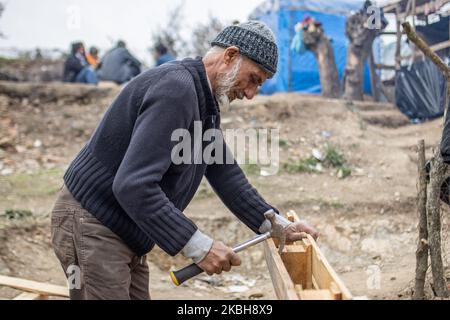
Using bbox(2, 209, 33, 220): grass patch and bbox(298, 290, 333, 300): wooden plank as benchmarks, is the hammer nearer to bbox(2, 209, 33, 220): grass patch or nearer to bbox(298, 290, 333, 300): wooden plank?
bbox(298, 290, 333, 300): wooden plank

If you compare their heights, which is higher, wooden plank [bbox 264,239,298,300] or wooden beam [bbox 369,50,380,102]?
wooden plank [bbox 264,239,298,300]

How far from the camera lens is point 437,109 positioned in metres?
10.4

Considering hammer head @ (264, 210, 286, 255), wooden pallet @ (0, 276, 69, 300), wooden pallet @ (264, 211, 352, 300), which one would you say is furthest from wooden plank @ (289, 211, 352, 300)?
wooden pallet @ (0, 276, 69, 300)

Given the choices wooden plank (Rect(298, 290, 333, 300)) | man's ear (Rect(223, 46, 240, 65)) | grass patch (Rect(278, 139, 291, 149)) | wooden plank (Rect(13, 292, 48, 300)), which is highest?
man's ear (Rect(223, 46, 240, 65))

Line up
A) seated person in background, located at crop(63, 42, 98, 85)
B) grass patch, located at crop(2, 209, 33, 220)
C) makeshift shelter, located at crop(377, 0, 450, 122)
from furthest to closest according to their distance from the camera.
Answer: seated person in background, located at crop(63, 42, 98, 85)
makeshift shelter, located at crop(377, 0, 450, 122)
grass patch, located at crop(2, 209, 33, 220)

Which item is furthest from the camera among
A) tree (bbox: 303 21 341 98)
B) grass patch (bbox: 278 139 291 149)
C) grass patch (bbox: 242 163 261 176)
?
tree (bbox: 303 21 341 98)

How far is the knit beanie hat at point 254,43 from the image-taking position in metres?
2.18

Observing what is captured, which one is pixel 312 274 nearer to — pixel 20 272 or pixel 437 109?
pixel 20 272

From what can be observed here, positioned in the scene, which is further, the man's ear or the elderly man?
the man's ear

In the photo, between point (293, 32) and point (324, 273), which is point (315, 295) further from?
point (293, 32)

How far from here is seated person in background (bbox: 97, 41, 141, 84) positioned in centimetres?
1112

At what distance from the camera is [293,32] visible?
13766 millimetres

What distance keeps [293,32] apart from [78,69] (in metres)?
5.69

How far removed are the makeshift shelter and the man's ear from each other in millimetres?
8756
